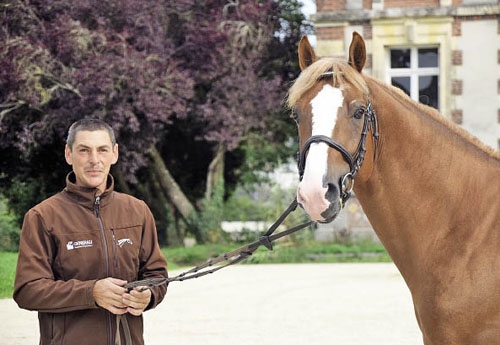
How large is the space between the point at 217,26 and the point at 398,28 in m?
3.65

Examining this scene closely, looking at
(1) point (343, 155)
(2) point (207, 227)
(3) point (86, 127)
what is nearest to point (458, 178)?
(1) point (343, 155)

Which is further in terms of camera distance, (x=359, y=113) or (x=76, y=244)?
(x=359, y=113)

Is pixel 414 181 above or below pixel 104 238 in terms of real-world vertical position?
above

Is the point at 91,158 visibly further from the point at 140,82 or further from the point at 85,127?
the point at 140,82

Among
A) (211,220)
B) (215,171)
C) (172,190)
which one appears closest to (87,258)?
(211,220)

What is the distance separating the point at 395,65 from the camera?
15781 mm

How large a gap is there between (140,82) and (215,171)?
375cm

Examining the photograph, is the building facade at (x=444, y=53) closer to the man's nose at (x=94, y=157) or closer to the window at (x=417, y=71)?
the window at (x=417, y=71)

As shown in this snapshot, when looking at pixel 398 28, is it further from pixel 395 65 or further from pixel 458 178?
pixel 458 178

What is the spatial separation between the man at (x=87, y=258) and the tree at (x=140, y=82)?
11125mm

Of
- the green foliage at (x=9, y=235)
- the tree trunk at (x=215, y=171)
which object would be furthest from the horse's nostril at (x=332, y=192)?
the green foliage at (x=9, y=235)

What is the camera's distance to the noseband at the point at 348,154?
295cm

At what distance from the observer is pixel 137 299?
2.89 m

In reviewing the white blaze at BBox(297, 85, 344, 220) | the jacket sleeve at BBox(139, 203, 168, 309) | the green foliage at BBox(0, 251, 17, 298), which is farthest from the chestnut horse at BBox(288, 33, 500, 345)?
the green foliage at BBox(0, 251, 17, 298)
